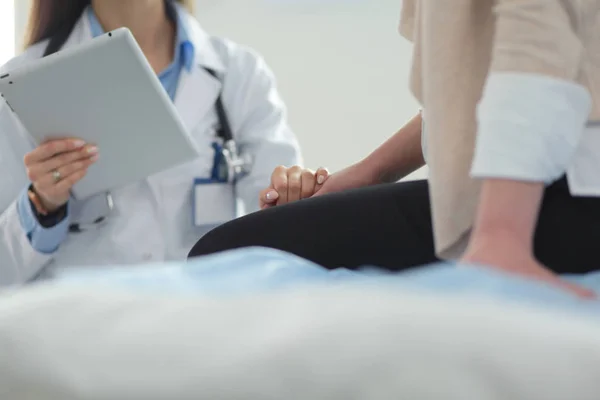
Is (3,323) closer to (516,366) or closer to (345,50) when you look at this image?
(516,366)

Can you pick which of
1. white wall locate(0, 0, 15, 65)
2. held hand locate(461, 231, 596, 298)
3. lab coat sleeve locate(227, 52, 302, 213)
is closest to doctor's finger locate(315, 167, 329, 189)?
held hand locate(461, 231, 596, 298)

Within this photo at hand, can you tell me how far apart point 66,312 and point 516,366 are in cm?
12

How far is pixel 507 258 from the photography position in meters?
0.27

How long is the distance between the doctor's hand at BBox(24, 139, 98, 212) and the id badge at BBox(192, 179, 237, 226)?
0.19m

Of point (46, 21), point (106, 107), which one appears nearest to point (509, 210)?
point (106, 107)

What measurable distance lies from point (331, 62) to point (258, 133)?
0.46 meters

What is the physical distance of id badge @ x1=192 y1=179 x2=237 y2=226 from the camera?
3.36ft

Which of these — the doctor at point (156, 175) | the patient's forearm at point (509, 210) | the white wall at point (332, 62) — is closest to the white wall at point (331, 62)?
the white wall at point (332, 62)

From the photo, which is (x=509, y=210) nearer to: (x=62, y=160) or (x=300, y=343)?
(x=300, y=343)

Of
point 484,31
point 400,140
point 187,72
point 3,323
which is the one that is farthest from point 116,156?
point 3,323

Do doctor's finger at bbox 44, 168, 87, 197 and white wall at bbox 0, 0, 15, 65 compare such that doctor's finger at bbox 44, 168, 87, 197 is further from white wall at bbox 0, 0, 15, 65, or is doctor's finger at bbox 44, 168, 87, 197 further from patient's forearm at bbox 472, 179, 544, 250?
white wall at bbox 0, 0, 15, 65

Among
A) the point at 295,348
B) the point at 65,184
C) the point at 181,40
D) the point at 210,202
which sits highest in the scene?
the point at 295,348

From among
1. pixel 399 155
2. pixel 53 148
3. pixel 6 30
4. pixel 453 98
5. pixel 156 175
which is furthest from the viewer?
pixel 6 30

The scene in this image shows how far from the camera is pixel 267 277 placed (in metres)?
0.21
